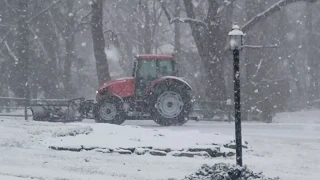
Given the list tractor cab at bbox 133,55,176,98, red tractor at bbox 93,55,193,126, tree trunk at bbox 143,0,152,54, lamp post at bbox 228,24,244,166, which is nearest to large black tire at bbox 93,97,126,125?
A: red tractor at bbox 93,55,193,126

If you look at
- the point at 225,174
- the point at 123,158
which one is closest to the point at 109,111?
the point at 123,158

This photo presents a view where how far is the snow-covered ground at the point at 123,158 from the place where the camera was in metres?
8.64

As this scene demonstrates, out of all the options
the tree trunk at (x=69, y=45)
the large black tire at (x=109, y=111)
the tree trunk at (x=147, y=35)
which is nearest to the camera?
the large black tire at (x=109, y=111)

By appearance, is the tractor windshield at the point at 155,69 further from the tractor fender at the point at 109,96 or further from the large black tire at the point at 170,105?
the tractor fender at the point at 109,96

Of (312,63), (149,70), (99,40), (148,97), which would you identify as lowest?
(148,97)

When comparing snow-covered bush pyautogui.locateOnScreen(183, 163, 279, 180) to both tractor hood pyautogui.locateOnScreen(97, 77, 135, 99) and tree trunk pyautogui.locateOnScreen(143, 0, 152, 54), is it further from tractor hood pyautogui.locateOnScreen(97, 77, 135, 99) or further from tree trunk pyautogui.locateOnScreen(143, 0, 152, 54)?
tree trunk pyautogui.locateOnScreen(143, 0, 152, 54)

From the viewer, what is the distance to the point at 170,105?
60.6 ft

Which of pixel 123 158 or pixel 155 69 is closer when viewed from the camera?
pixel 123 158

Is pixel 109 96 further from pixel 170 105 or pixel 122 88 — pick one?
pixel 170 105

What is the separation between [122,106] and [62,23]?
21374mm

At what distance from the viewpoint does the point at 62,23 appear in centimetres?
3831

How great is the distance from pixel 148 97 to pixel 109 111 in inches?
63.6

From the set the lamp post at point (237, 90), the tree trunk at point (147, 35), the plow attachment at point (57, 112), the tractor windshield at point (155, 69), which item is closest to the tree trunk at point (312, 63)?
the tree trunk at point (147, 35)

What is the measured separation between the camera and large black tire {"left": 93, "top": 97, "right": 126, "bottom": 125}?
61.1 feet
